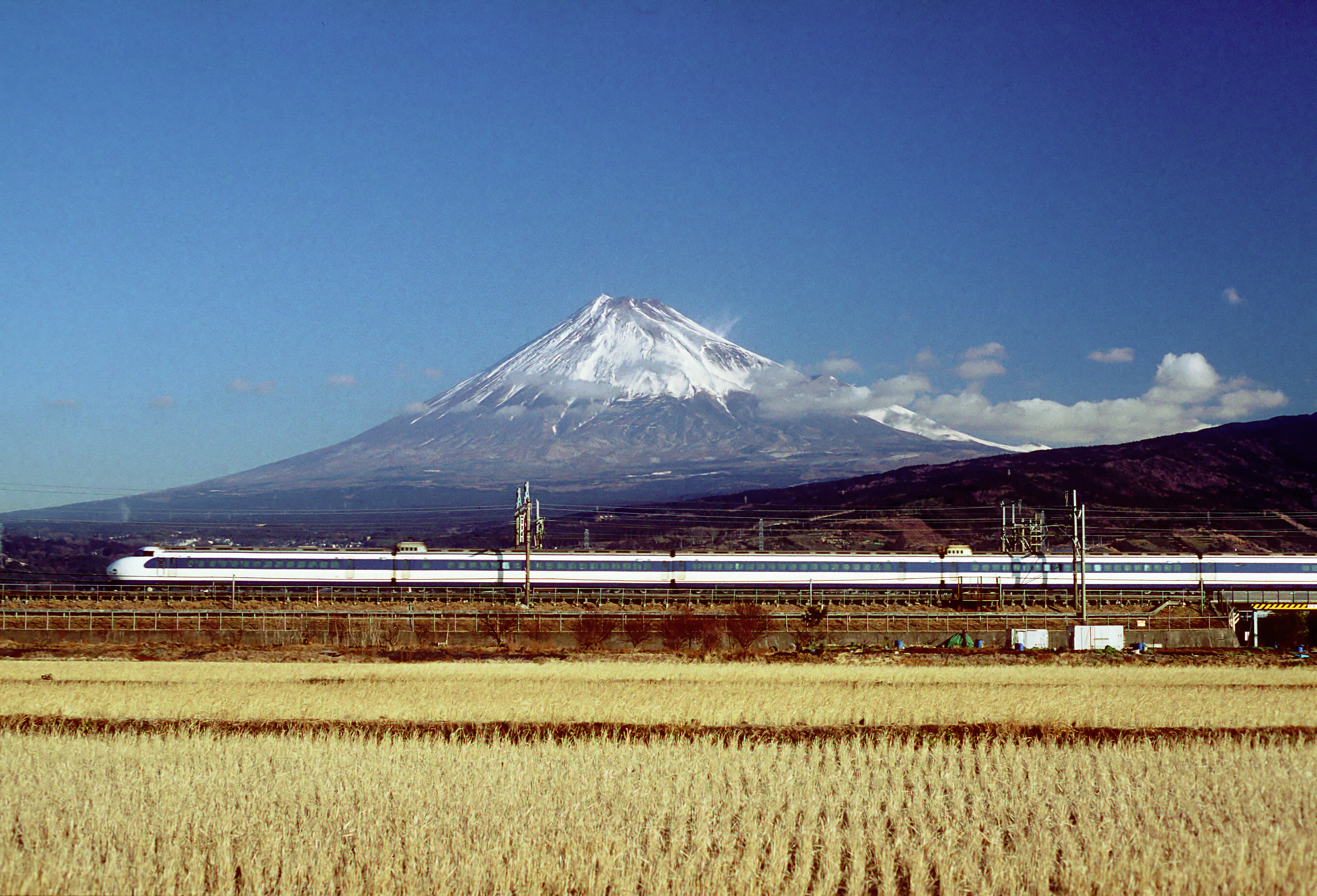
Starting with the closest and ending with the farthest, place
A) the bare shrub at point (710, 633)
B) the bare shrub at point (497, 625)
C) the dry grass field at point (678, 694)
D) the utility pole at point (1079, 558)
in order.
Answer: the dry grass field at point (678, 694), the bare shrub at point (710, 633), the bare shrub at point (497, 625), the utility pole at point (1079, 558)

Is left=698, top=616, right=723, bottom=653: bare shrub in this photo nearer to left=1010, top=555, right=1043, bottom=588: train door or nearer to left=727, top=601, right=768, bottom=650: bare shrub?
left=727, top=601, right=768, bottom=650: bare shrub

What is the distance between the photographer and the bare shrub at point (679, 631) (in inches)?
1832

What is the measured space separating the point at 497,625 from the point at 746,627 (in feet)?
34.7

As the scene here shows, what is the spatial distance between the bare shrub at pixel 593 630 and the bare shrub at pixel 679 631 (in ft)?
7.11

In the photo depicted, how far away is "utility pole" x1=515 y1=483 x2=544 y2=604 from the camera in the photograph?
60.0 m

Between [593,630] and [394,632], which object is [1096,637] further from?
[394,632]

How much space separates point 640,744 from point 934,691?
11.0 meters

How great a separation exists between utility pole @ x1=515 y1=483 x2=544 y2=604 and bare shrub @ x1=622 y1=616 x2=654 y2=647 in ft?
36.0

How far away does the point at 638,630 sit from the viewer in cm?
4750

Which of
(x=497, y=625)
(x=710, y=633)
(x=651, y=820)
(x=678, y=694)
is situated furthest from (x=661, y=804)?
(x=497, y=625)

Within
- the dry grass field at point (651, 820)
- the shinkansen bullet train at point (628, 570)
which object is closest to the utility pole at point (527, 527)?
the shinkansen bullet train at point (628, 570)

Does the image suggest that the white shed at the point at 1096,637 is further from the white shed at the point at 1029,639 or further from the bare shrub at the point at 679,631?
the bare shrub at the point at 679,631

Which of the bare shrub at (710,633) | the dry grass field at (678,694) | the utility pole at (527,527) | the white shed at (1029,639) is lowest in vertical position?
the white shed at (1029,639)

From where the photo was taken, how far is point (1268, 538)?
16062 cm
